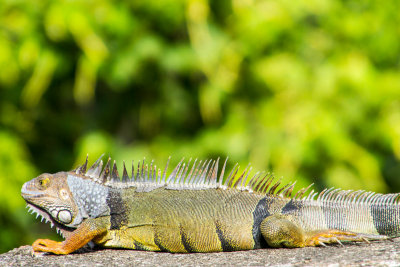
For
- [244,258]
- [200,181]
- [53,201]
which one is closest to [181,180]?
[200,181]

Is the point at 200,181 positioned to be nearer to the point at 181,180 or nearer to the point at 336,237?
the point at 181,180

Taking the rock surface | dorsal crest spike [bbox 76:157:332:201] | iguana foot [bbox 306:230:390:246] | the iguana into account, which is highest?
dorsal crest spike [bbox 76:157:332:201]

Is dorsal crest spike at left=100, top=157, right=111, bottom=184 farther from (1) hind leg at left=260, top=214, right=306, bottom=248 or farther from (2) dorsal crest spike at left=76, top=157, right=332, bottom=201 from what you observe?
(1) hind leg at left=260, top=214, right=306, bottom=248

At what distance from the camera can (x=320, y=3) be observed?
8.01 metres

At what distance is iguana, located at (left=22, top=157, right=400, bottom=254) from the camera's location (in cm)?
361

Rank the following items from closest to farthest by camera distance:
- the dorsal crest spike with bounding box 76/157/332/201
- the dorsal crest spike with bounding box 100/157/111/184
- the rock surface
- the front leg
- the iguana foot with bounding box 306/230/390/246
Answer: the rock surface, the iguana foot with bounding box 306/230/390/246, the front leg, the dorsal crest spike with bounding box 76/157/332/201, the dorsal crest spike with bounding box 100/157/111/184

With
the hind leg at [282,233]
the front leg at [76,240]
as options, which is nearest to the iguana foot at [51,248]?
the front leg at [76,240]

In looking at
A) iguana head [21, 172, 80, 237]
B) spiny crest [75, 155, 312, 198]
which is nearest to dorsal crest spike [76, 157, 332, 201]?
spiny crest [75, 155, 312, 198]

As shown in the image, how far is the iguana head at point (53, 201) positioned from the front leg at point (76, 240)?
16cm

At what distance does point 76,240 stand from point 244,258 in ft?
3.93

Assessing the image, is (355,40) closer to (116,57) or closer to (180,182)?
(116,57)

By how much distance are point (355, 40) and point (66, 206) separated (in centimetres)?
649

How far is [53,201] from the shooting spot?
3.82 meters

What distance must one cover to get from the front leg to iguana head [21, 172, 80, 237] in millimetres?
162
